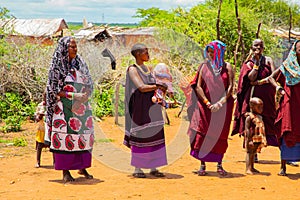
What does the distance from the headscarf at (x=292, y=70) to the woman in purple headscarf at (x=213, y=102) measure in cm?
71

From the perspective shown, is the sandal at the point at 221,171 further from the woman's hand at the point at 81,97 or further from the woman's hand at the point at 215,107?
the woman's hand at the point at 81,97

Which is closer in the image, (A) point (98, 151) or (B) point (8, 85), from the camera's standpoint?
(A) point (98, 151)

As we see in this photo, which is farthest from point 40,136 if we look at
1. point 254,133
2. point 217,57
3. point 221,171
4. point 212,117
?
point 254,133

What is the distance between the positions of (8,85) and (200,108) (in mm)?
7907

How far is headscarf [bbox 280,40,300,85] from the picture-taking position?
254 inches

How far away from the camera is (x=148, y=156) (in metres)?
6.46

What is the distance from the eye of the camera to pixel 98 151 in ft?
29.1

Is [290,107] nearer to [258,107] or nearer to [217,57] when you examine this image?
[258,107]

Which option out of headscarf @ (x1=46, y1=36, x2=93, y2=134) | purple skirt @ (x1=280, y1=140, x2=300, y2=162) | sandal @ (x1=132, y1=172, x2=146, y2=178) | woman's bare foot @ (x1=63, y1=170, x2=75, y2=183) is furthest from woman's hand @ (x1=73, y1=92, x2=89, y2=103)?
purple skirt @ (x1=280, y1=140, x2=300, y2=162)

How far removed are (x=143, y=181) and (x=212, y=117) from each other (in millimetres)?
1269

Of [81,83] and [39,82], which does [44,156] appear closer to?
[81,83]

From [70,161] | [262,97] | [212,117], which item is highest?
[262,97]

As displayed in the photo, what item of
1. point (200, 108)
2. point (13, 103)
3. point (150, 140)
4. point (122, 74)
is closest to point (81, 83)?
point (150, 140)

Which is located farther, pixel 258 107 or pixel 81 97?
pixel 258 107
